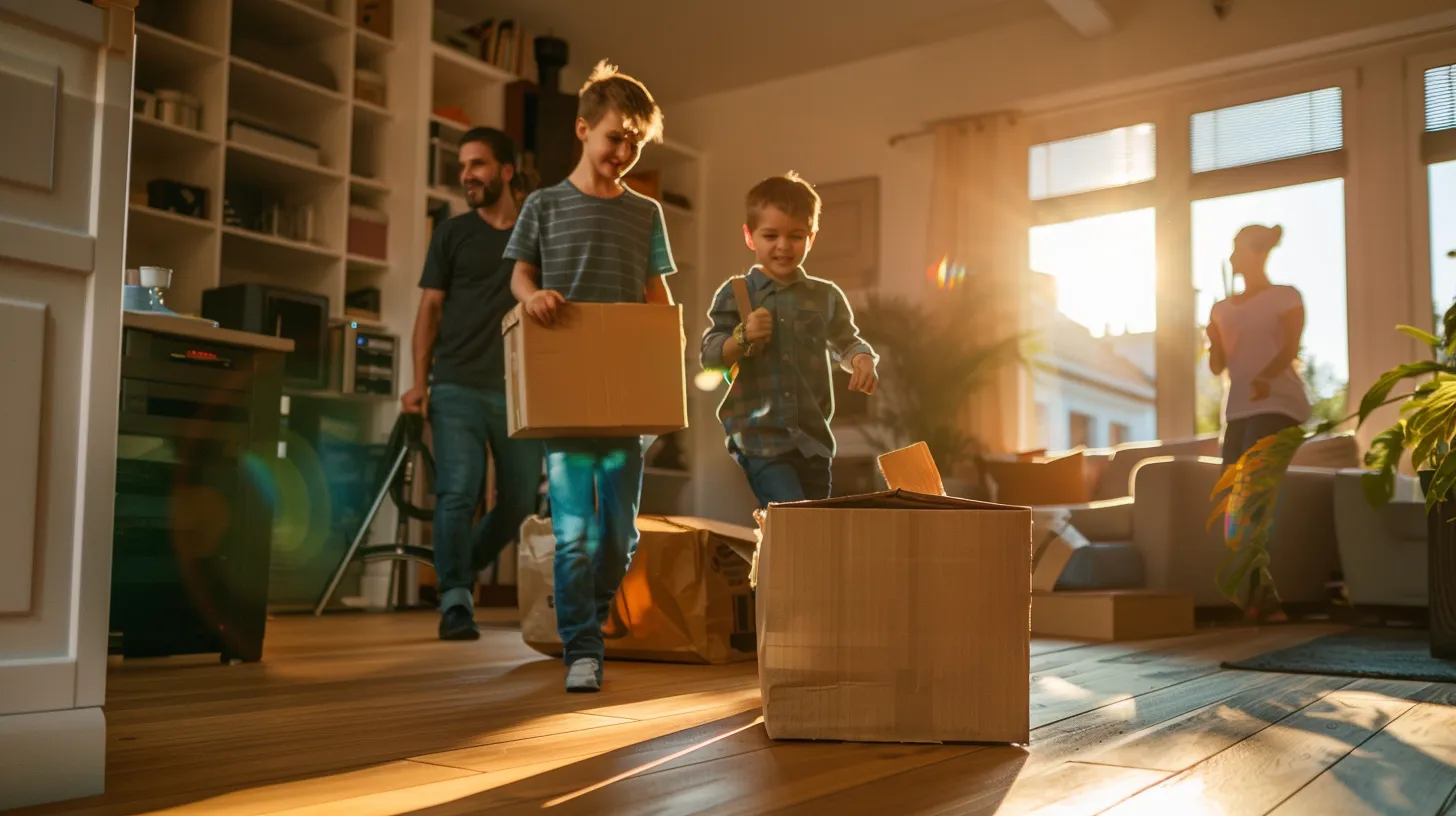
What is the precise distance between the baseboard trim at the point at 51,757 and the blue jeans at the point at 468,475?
6.30 feet

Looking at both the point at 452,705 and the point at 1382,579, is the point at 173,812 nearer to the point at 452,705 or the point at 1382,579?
the point at 452,705

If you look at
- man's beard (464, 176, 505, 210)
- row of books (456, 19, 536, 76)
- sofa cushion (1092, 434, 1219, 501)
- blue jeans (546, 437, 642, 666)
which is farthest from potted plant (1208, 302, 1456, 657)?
row of books (456, 19, 536, 76)

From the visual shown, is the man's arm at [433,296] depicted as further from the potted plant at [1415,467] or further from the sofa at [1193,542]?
the sofa at [1193,542]

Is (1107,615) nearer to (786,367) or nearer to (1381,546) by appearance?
(1381,546)

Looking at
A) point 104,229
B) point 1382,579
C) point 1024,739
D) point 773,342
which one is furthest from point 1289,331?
point 104,229

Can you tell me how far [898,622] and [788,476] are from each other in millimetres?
769

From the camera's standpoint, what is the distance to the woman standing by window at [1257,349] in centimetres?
412

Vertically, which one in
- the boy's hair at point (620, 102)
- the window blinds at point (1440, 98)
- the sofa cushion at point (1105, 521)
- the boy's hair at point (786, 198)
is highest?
the window blinds at point (1440, 98)

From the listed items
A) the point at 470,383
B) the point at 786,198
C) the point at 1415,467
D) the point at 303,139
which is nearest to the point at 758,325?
the point at 786,198

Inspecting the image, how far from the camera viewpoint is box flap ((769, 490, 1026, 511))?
59.2 inches

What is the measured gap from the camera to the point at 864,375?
210 cm

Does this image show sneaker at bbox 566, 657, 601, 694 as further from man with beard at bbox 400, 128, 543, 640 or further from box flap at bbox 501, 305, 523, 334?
man with beard at bbox 400, 128, 543, 640

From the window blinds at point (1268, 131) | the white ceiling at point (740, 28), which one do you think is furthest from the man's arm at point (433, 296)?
the window blinds at point (1268, 131)

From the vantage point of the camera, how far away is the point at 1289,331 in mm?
4156
